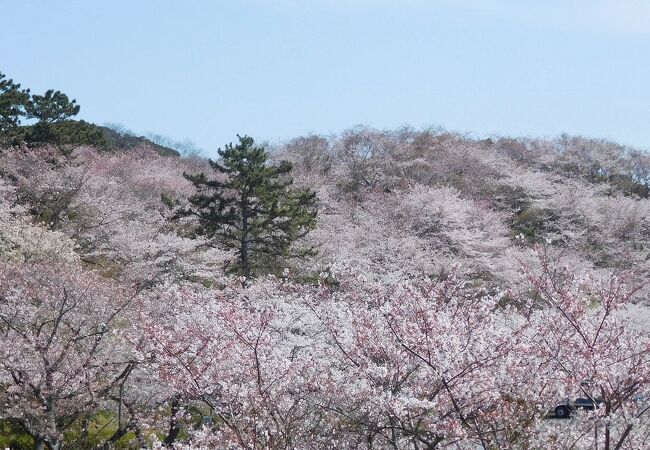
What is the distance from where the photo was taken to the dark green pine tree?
23.6 meters

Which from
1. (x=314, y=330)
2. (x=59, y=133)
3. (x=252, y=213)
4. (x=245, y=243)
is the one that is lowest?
(x=314, y=330)

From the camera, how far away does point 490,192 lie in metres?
39.8

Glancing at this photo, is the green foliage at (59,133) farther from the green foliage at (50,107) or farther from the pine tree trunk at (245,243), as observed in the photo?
the pine tree trunk at (245,243)

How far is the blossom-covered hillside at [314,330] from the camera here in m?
6.67

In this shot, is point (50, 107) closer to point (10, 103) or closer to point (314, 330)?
point (10, 103)

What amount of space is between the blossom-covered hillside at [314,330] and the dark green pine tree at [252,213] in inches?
21.9

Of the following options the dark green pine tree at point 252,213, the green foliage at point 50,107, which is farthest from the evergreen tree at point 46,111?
the dark green pine tree at point 252,213

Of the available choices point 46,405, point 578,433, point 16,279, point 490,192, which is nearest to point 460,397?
point 578,433

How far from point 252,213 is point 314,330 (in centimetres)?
1116

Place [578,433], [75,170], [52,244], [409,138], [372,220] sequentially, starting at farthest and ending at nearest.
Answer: [409,138] → [372,220] → [75,170] → [52,244] → [578,433]

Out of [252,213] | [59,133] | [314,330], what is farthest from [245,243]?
[59,133]

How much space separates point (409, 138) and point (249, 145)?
1061 inches

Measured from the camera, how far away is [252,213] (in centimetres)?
2414

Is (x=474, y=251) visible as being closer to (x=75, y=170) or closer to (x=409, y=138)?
(x=75, y=170)
